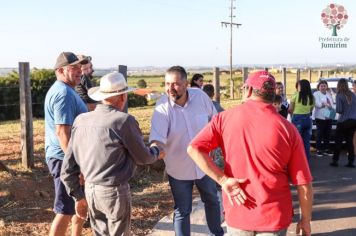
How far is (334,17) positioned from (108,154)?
94.5ft

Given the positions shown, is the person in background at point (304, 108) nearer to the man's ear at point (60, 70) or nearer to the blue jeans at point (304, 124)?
the blue jeans at point (304, 124)

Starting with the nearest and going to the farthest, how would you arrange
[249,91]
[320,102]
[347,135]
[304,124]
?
[249,91] < [304,124] < [347,135] < [320,102]

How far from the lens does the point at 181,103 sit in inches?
173

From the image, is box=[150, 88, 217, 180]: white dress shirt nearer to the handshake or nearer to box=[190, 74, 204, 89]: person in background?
the handshake

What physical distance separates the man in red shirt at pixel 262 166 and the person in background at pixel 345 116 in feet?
22.4

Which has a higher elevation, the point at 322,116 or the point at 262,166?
the point at 262,166

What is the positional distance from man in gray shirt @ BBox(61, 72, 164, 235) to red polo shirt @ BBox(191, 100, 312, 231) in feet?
2.59

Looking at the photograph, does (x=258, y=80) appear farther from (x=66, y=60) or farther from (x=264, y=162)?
(x=66, y=60)

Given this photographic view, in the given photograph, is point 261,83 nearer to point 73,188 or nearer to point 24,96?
point 73,188

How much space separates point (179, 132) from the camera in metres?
4.34

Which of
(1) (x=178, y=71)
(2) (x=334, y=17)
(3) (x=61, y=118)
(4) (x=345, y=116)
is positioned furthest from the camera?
(2) (x=334, y=17)

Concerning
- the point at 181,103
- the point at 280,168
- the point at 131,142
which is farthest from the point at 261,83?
the point at 181,103

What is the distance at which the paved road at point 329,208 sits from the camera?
18.2 ft

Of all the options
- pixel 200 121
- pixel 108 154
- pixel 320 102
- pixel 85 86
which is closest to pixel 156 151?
pixel 108 154
